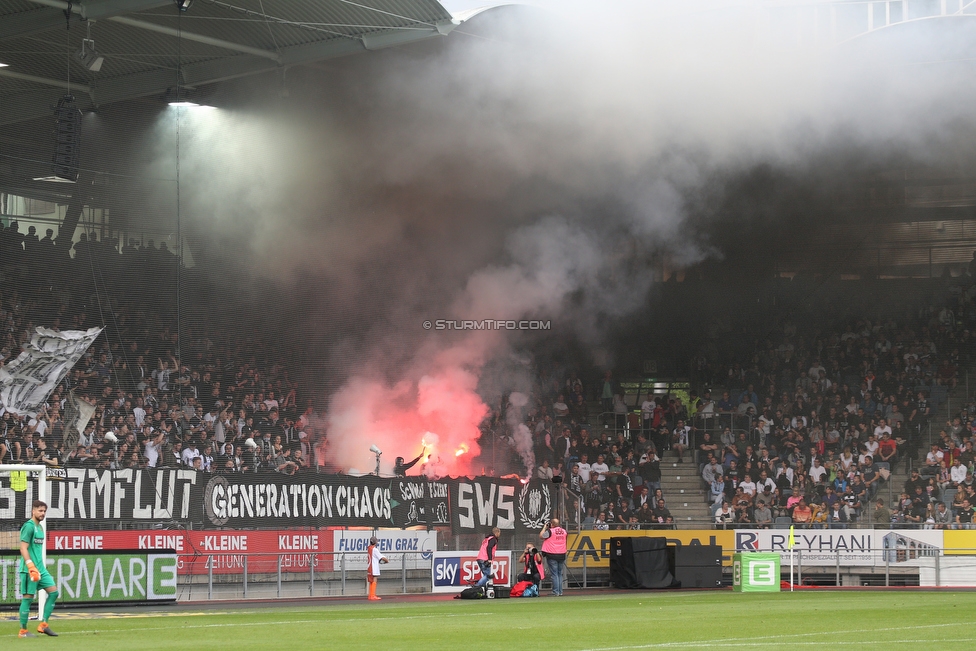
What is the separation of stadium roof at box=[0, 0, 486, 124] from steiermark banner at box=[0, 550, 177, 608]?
9700 millimetres

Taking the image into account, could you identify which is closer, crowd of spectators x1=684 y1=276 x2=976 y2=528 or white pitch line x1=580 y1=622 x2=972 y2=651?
white pitch line x1=580 y1=622 x2=972 y2=651

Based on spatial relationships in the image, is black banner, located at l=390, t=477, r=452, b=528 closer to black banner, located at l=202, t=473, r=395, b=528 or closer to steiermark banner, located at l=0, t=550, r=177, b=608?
black banner, located at l=202, t=473, r=395, b=528

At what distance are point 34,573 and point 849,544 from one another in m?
18.3

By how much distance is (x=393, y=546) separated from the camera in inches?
934

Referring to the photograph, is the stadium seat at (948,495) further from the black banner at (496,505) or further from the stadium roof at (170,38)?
the stadium roof at (170,38)

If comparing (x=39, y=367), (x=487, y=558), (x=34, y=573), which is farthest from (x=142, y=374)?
(x=34, y=573)

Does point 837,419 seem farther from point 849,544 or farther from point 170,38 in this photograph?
point 170,38

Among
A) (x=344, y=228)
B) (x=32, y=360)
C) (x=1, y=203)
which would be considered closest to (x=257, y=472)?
(x=32, y=360)

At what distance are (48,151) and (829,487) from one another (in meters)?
18.4

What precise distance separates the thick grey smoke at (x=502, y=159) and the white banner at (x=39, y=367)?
4.46 m

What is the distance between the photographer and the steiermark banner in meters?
17.6

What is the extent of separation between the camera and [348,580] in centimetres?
2275

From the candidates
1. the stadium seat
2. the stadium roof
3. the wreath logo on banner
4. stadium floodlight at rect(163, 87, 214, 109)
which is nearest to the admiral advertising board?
the wreath logo on banner

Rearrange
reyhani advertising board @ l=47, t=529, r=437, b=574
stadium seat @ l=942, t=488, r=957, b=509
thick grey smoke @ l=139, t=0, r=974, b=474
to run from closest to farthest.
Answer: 1. reyhani advertising board @ l=47, t=529, r=437, b=574
2. thick grey smoke @ l=139, t=0, r=974, b=474
3. stadium seat @ l=942, t=488, r=957, b=509
